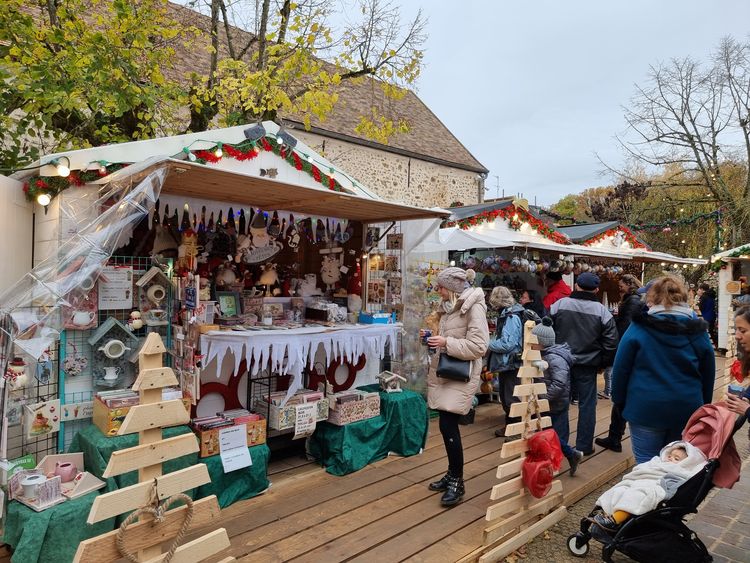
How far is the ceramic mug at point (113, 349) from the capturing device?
3.11 m

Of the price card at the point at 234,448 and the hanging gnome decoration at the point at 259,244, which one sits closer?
the price card at the point at 234,448

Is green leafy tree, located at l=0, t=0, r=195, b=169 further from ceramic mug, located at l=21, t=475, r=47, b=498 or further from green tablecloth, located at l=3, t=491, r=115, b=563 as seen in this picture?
green tablecloth, located at l=3, t=491, r=115, b=563

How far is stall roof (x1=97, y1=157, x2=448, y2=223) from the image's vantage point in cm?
284

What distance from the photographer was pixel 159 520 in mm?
1881

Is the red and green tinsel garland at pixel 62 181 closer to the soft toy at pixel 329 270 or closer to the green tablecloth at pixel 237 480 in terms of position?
the green tablecloth at pixel 237 480

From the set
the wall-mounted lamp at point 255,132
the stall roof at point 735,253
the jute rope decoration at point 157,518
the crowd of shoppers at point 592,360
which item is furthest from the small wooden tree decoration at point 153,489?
the stall roof at point 735,253

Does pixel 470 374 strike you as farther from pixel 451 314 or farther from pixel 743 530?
pixel 743 530

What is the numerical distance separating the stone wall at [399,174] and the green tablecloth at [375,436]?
7.05 m

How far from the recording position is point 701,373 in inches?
115

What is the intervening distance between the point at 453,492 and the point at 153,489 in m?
2.15

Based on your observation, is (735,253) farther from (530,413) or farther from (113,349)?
(113,349)

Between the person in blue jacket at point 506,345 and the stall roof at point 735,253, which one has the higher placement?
the stall roof at point 735,253

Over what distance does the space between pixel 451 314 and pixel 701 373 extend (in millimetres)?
1548

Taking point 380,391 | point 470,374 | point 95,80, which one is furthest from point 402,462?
point 95,80
